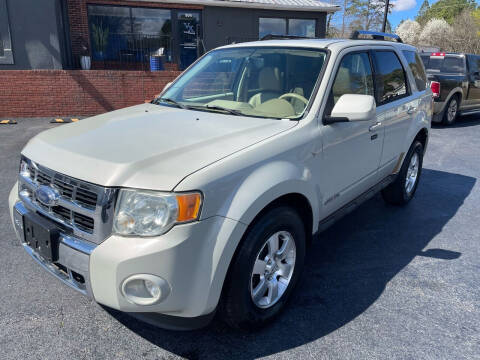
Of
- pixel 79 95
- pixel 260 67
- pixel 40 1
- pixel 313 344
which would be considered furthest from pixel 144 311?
pixel 40 1

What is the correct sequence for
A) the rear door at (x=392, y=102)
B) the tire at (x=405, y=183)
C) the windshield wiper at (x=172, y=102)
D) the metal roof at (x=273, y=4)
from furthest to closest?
the metal roof at (x=273, y=4), the tire at (x=405, y=183), the rear door at (x=392, y=102), the windshield wiper at (x=172, y=102)

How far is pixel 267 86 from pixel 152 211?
5.80 ft

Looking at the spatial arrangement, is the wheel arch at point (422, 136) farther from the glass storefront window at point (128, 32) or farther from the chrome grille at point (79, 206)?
the glass storefront window at point (128, 32)

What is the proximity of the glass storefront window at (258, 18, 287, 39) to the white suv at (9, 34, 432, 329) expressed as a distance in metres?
12.6

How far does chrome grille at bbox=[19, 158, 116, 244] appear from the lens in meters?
2.10

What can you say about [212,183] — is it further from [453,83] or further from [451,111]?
[451,111]

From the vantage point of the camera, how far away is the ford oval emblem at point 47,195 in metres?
2.34

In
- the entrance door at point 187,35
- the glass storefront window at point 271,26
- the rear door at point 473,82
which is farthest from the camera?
the glass storefront window at point 271,26

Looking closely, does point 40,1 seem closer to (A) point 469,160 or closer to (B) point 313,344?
(A) point 469,160

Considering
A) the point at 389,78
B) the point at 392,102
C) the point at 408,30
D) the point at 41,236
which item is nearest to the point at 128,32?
the point at 389,78

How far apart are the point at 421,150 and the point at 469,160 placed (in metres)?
2.97

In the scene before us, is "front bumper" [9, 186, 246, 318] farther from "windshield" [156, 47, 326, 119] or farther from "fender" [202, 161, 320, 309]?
"windshield" [156, 47, 326, 119]

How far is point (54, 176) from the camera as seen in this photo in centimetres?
237

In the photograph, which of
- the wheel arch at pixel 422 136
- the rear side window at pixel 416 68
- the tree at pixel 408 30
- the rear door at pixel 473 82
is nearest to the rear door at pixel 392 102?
the rear side window at pixel 416 68
